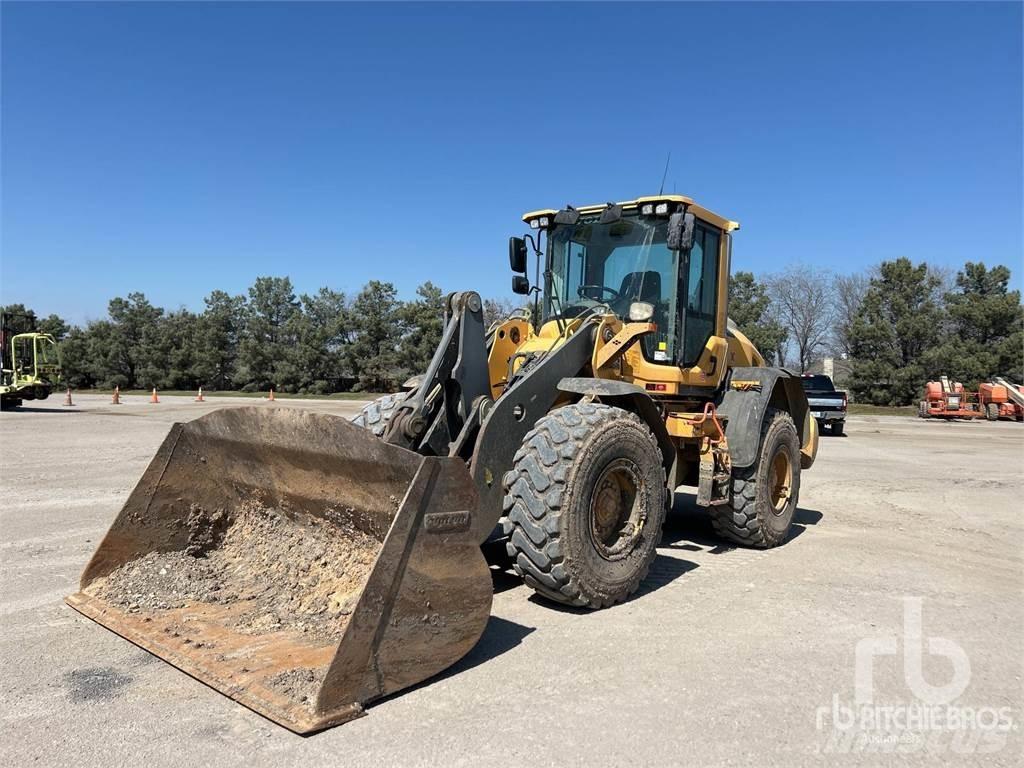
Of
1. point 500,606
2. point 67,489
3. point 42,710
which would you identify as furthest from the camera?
point 67,489

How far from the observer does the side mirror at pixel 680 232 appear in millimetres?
5590

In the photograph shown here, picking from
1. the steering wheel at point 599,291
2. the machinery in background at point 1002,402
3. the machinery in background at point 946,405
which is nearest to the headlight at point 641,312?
the steering wheel at point 599,291

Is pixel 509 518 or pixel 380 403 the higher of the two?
pixel 380 403

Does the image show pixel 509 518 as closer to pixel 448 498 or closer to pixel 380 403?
pixel 448 498

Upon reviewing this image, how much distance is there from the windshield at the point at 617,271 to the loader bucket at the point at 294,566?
2.96 m

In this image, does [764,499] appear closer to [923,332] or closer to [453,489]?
[453,489]

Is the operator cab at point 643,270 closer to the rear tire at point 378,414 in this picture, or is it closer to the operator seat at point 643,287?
the operator seat at point 643,287

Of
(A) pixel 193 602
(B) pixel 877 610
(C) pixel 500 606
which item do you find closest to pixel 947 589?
(B) pixel 877 610

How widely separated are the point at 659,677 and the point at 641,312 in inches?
126

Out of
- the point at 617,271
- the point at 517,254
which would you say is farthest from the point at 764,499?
the point at 517,254

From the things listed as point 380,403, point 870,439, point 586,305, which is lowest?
point 870,439

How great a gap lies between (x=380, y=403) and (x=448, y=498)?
8.79 feet

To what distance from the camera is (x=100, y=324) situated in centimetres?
5031

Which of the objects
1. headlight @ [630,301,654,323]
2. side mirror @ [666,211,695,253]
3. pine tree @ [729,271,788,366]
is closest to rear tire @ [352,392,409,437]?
headlight @ [630,301,654,323]
